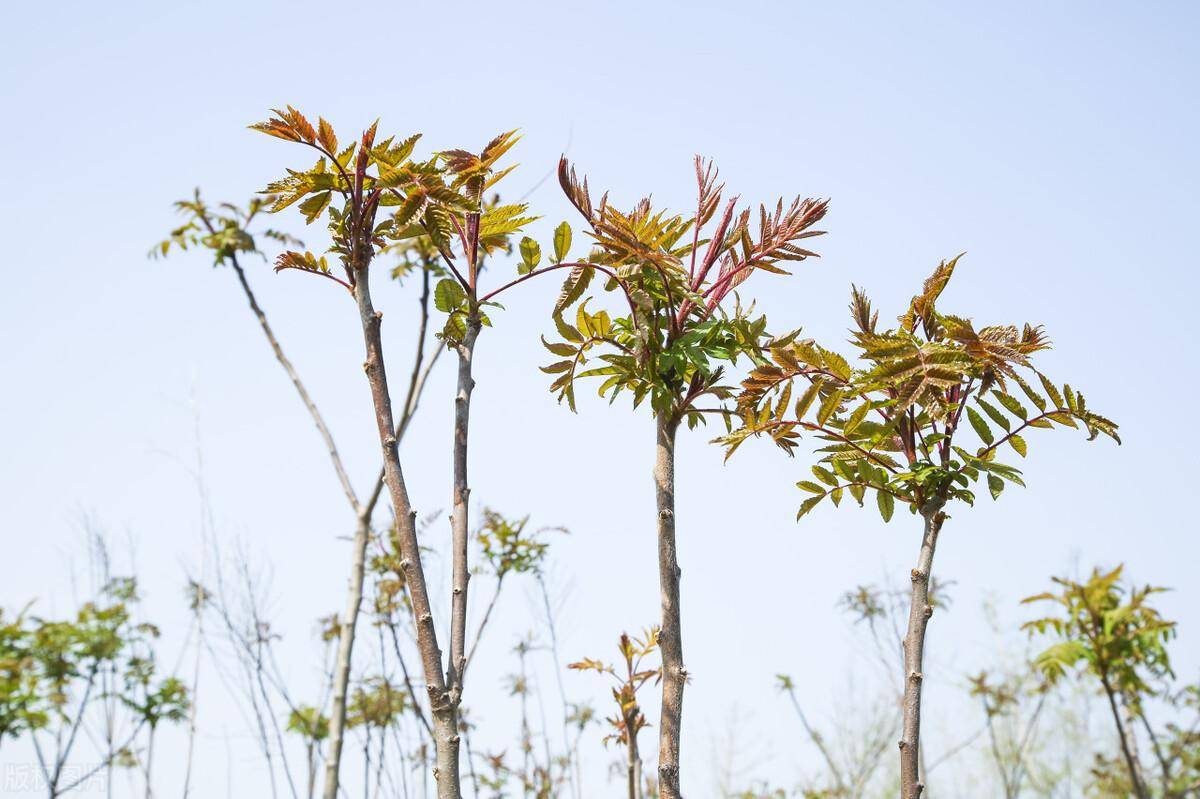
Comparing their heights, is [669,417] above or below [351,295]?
below

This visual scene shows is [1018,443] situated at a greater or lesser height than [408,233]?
lesser

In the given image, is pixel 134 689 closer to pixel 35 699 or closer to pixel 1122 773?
pixel 35 699

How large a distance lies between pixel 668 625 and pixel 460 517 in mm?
422

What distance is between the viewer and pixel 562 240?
70.2 inches

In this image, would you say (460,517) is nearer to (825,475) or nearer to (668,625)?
(668,625)

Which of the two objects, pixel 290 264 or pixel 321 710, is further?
pixel 321 710

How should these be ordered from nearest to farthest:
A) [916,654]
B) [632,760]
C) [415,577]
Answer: [415,577], [916,654], [632,760]

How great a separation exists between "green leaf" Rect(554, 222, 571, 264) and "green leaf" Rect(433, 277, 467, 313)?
0.66ft

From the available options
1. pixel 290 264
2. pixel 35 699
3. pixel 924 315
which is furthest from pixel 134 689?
pixel 924 315

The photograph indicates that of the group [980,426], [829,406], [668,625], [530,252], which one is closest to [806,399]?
[829,406]

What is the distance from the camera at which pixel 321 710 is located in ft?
25.3

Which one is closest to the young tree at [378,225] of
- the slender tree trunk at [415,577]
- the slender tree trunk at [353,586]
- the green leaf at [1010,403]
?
the slender tree trunk at [415,577]

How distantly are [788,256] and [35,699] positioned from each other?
6.28 meters

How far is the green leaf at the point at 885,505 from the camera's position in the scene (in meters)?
1.84
